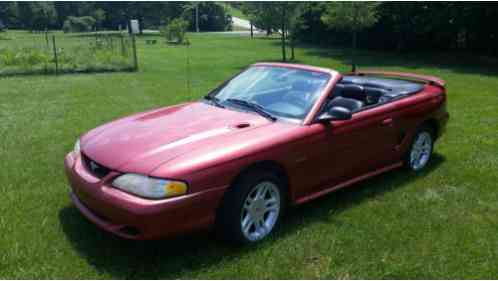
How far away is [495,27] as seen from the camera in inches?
850

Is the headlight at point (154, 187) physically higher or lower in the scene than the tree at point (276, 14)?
lower

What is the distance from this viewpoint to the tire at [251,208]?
10.8 feet

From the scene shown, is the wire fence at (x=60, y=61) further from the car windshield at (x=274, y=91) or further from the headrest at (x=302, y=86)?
the headrest at (x=302, y=86)

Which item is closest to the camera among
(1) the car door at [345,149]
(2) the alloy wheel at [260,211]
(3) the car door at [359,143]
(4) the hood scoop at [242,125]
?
(2) the alloy wheel at [260,211]

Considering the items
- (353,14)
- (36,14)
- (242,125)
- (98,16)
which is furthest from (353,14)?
(36,14)

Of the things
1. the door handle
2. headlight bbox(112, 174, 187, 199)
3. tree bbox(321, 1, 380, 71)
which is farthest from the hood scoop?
tree bbox(321, 1, 380, 71)

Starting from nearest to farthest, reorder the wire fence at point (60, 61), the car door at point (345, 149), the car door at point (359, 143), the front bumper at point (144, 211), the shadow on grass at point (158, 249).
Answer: the front bumper at point (144, 211), the shadow on grass at point (158, 249), the car door at point (345, 149), the car door at point (359, 143), the wire fence at point (60, 61)

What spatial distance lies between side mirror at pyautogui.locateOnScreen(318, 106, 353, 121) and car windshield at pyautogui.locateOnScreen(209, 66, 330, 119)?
0.56ft

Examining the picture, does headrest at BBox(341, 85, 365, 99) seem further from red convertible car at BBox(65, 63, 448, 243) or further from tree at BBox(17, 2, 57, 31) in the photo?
tree at BBox(17, 2, 57, 31)

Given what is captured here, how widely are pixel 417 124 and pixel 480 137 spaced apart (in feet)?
8.26

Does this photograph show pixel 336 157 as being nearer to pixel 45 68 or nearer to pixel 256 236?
pixel 256 236

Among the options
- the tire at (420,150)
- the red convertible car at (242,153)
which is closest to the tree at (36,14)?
the red convertible car at (242,153)

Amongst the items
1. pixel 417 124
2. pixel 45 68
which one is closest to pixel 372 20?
pixel 45 68

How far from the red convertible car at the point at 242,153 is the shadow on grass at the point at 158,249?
194mm
